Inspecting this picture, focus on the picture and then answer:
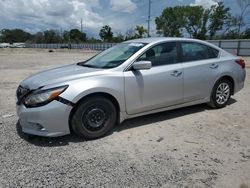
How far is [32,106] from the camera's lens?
399 cm

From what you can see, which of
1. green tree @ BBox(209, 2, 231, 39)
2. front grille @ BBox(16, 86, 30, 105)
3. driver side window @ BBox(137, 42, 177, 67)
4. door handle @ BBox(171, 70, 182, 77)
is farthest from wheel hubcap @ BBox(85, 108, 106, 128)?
green tree @ BBox(209, 2, 231, 39)

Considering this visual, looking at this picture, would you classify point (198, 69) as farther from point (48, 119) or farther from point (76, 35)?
point (76, 35)

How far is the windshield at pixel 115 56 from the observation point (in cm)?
475

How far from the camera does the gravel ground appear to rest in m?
3.17

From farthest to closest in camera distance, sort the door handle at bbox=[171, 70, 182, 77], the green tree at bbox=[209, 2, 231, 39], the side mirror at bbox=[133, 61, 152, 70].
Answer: the green tree at bbox=[209, 2, 231, 39] < the door handle at bbox=[171, 70, 182, 77] < the side mirror at bbox=[133, 61, 152, 70]

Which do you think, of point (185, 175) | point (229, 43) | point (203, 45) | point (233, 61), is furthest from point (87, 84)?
point (229, 43)

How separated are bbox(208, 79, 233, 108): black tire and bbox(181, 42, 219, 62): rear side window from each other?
62 cm

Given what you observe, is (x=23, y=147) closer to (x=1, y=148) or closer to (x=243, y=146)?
(x=1, y=148)

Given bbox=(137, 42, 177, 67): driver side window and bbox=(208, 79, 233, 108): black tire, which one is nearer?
bbox=(137, 42, 177, 67): driver side window

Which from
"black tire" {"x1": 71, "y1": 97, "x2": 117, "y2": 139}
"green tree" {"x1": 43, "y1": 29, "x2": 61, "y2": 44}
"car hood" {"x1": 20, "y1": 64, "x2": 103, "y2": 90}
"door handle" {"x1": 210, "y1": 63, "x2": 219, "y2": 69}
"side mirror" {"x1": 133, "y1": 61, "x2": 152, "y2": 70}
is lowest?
"black tire" {"x1": 71, "y1": 97, "x2": 117, "y2": 139}

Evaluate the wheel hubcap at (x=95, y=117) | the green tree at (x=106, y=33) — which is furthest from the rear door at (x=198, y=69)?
the green tree at (x=106, y=33)

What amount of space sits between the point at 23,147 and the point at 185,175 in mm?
2431

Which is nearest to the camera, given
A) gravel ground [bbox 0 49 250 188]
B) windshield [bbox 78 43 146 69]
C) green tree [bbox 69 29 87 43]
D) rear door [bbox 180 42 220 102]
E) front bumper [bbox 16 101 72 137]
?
gravel ground [bbox 0 49 250 188]

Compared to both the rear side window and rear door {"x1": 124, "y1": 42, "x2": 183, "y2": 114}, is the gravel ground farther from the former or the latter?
the rear side window
